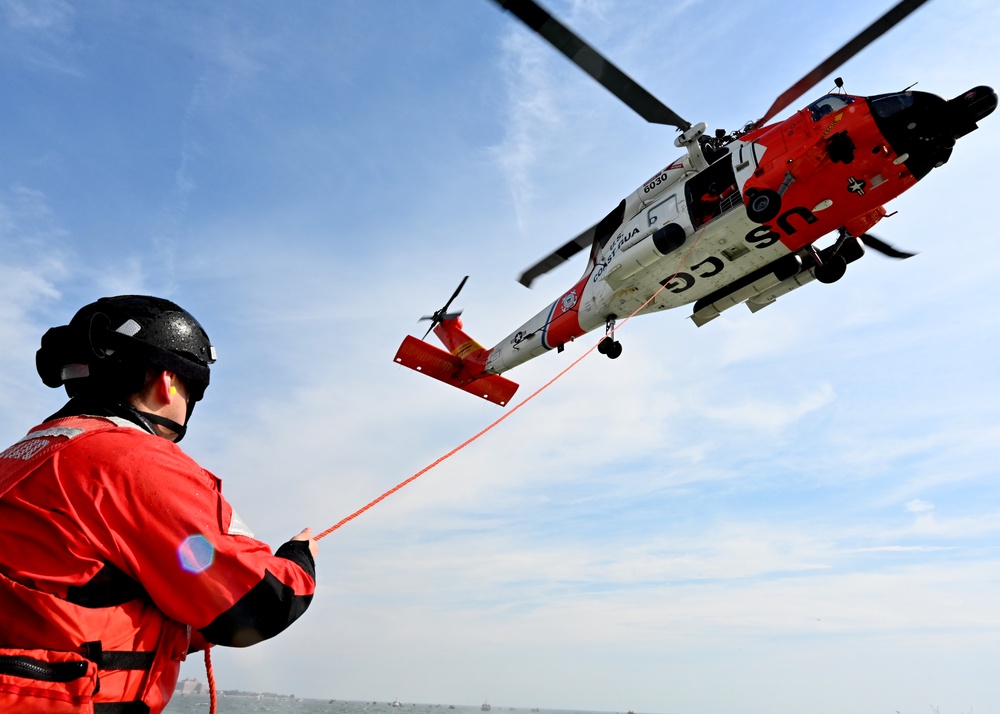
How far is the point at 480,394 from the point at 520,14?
30.2ft

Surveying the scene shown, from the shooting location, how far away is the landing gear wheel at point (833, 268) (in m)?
11.9

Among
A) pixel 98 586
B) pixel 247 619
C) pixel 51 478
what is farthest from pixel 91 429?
pixel 247 619

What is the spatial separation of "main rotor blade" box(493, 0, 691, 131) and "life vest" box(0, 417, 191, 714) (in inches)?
382

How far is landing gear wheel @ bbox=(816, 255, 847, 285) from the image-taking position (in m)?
11.9

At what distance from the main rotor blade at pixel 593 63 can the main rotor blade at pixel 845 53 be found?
1577 mm

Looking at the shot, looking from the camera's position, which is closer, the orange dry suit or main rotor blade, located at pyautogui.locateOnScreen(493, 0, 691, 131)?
the orange dry suit

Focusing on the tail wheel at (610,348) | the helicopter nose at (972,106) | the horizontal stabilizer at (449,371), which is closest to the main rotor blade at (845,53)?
the helicopter nose at (972,106)

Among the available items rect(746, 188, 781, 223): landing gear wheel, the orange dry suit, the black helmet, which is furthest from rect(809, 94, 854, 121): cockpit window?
the orange dry suit

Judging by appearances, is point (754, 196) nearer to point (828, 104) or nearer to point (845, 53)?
point (828, 104)

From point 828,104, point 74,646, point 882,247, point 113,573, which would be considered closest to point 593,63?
point 828,104

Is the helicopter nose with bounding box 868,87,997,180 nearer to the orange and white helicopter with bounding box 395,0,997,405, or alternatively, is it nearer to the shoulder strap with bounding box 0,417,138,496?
the orange and white helicopter with bounding box 395,0,997,405

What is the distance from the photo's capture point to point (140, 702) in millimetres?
1634

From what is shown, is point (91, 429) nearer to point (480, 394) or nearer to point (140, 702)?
point (140, 702)

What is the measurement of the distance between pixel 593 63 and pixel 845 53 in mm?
3865
